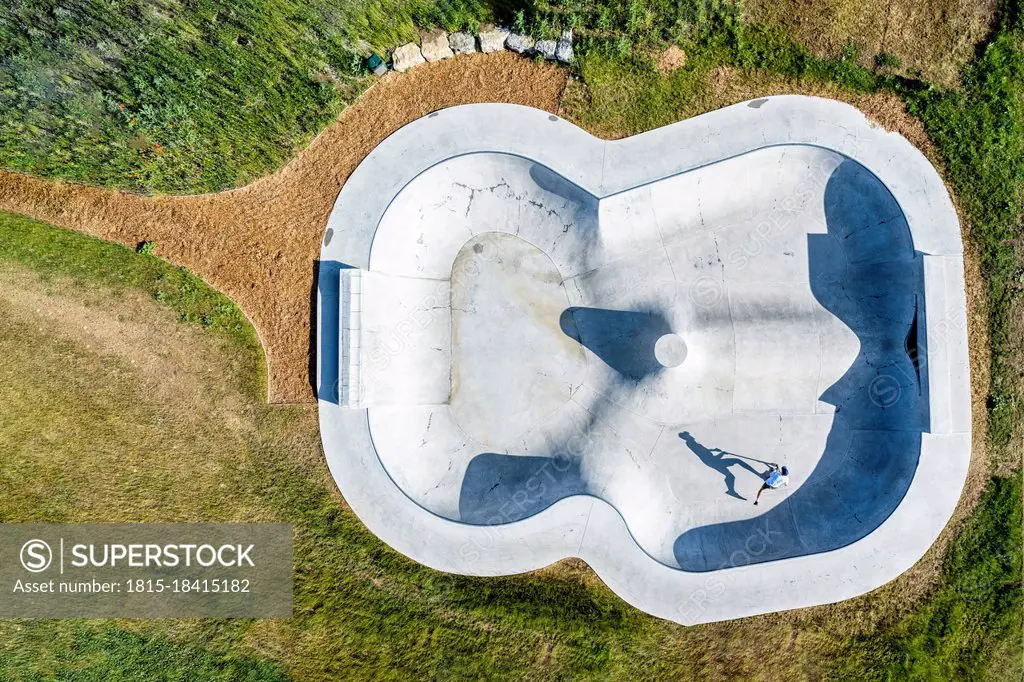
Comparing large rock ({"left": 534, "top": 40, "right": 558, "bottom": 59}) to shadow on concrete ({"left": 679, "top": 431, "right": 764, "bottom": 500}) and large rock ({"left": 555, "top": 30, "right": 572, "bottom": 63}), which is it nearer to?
large rock ({"left": 555, "top": 30, "right": 572, "bottom": 63})

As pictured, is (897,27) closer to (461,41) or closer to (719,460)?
(461,41)

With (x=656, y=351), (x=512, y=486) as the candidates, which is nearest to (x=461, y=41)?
(x=656, y=351)

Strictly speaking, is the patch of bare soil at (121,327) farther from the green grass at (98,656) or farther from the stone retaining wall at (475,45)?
the stone retaining wall at (475,45)

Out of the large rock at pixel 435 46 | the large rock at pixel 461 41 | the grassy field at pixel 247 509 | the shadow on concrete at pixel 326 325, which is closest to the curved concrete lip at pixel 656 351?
the shadow on concrete at pixel 326 325

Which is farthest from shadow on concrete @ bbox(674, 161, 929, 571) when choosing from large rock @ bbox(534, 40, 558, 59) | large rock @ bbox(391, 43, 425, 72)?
large rock @ bbox(391, 43, 425, 72)

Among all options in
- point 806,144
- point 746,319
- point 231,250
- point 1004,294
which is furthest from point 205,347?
point 1004,294
